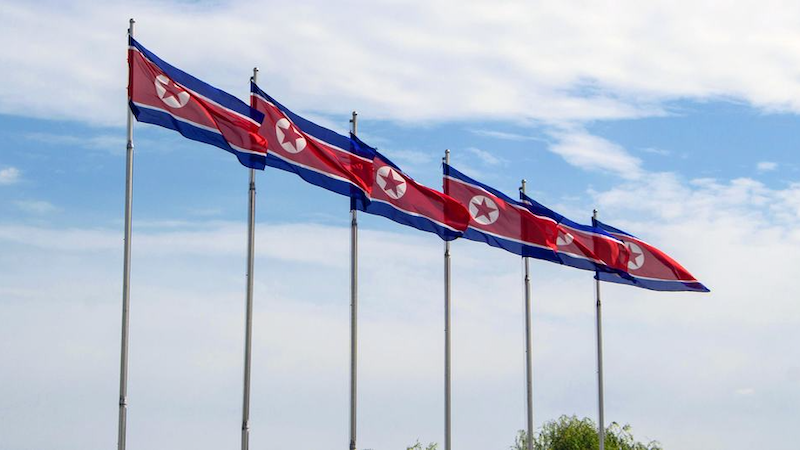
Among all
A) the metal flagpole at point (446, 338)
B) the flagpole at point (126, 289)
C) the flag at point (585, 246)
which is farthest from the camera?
the flag at point (585, 246)

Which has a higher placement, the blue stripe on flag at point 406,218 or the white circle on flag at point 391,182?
the white circle on flag at point 391,182

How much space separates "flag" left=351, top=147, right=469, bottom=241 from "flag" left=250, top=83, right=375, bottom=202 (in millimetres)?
623

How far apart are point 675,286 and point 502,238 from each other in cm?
756

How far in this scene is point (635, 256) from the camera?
4059 cm

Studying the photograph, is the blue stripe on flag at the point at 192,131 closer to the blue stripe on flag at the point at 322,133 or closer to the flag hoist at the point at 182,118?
the flag hoist at the point at 182,118

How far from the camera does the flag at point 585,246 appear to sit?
37844mm

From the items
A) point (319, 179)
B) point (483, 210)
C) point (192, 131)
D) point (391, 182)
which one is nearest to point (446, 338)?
point (483, 210)

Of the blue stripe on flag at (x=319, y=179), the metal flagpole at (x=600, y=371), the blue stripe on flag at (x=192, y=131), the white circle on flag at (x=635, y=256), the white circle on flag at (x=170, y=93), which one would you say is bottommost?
the metal flagpole at (x=600, y=371)

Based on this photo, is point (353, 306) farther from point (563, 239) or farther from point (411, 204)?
point (563, 239)

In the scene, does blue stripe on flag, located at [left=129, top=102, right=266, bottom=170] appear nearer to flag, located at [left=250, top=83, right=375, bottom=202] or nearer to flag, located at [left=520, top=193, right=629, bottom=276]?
flag, located at [left=250, top=83, right=375, bottom=202]

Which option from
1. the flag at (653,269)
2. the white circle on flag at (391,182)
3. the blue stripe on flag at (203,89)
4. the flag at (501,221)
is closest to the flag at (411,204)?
the white circle on flag at (391,182)

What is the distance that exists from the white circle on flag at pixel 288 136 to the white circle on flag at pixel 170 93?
2.79 m

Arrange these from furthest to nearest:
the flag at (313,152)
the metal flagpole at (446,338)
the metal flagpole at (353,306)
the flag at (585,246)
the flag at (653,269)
Answer: the flag at (653,269)
the flag at (585,246)
the metal flagpole at (446,338)
the metal flagpole at (353,306)
the flag at (313,152)

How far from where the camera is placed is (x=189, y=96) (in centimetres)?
2659
